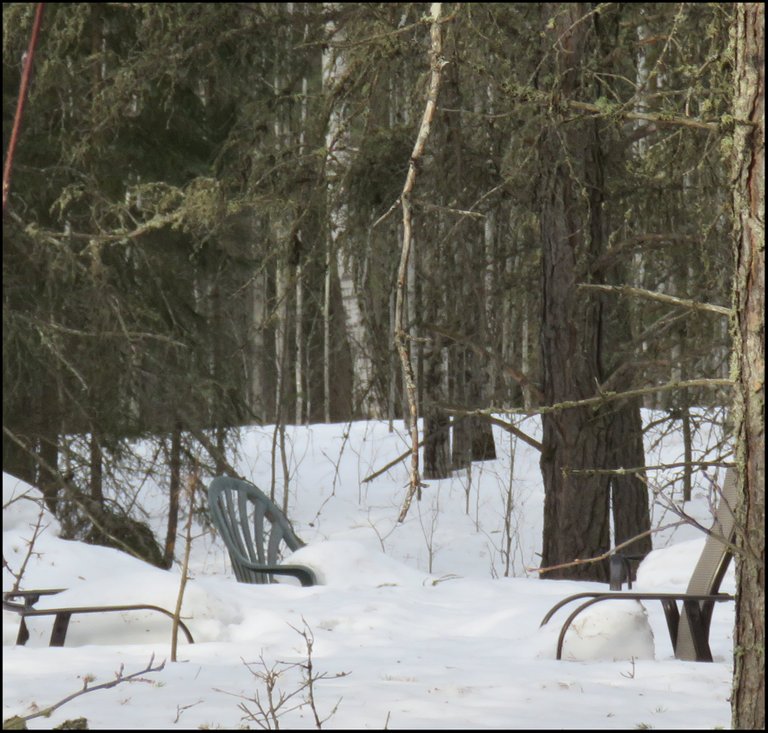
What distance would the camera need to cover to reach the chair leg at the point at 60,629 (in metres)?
4.13

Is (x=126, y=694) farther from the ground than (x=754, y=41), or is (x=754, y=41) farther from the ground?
(x=754, y=41)

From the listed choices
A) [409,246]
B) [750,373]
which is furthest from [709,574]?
[409,246]

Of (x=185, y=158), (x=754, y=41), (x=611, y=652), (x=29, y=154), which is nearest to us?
Result: (x=754, y=41)

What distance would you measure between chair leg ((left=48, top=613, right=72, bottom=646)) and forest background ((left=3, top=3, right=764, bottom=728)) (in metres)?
2.68

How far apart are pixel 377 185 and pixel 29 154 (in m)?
2.90

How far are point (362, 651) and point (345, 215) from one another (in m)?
3.77

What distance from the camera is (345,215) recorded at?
7.38m

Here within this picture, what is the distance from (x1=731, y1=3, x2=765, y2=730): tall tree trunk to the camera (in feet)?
7.94

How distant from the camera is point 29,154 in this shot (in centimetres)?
820

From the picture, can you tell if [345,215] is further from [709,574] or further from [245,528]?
[709,574]

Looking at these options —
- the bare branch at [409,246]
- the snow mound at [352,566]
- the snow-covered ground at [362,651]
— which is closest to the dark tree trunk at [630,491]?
the snow-covered ground at [362,651]

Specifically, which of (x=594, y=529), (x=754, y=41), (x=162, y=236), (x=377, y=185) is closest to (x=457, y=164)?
(x=377, y=185)

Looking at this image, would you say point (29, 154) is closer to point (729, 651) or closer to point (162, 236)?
point (162, 236)

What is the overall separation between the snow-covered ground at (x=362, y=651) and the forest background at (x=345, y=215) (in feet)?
3.48
